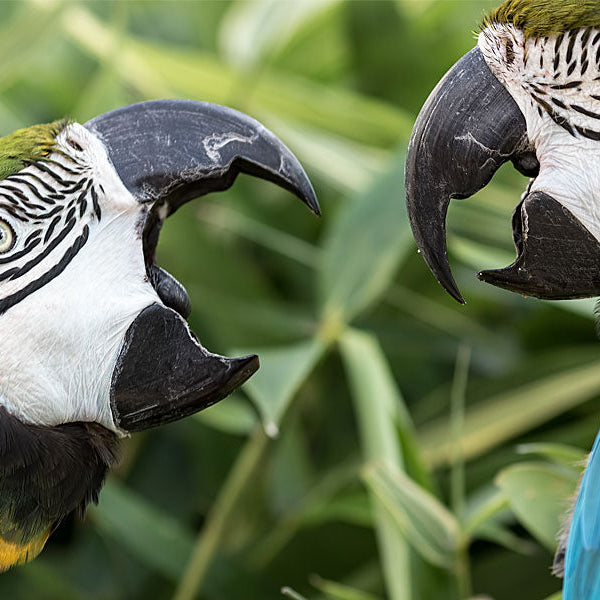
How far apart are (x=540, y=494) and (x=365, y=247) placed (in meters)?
0.43

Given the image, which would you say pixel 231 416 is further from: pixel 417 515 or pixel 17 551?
pixel 17 551

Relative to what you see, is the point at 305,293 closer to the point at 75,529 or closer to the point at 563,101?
the point at 75,529

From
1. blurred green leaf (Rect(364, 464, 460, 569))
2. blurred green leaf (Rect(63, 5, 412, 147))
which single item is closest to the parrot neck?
blurred green leaf (Rect(364, 464, 460, 569))

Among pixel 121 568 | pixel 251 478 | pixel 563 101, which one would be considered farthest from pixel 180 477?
pixel 563 101

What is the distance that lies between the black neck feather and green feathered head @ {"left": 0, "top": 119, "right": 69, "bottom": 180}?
19cm

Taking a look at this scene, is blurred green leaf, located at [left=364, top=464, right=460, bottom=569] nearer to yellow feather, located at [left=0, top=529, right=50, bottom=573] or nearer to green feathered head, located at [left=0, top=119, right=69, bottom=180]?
yellow feather, located at [left=0, top=529, right=50, bottom=573]

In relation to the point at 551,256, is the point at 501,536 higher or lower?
lower

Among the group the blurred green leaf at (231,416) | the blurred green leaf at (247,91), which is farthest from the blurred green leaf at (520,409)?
the blurred green leaf at (247,91)

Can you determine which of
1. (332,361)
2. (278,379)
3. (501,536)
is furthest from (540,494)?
(332,361)

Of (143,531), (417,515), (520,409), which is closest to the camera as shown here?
(417,515)

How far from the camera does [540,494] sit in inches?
39.0

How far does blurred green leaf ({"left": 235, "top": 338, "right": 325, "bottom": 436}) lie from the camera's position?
984 mm

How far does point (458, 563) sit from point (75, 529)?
73 cm

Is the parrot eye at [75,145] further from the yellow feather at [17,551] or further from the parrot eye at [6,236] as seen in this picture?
the yellow feather at [17,551]
